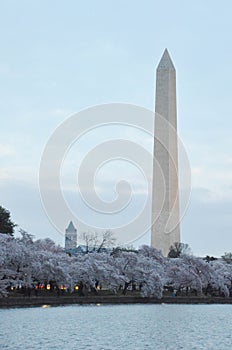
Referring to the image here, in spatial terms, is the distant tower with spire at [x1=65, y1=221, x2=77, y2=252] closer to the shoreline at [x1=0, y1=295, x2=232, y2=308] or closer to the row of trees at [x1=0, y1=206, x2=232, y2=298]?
the row of trees at [x1=0, y1=206, x2=232, y2=298]

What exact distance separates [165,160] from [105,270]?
27.5 m

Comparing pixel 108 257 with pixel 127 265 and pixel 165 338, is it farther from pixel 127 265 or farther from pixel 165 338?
pixel 165 338

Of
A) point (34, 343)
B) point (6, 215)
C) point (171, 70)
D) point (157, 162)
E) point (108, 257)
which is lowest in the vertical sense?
point (34, 343)

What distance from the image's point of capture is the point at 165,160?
282ft

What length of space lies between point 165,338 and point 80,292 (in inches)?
1151

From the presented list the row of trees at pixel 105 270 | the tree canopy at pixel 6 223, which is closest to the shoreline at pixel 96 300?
the row of trees at pixel 105 270

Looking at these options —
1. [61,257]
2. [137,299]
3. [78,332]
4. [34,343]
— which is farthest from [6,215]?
[34,343]

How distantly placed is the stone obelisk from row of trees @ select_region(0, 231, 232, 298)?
908 centimetres

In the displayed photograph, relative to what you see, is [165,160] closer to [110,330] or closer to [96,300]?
[96,300]

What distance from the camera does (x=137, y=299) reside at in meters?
61.5

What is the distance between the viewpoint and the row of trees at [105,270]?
53.3 m

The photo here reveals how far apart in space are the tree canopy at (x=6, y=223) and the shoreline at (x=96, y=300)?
571 inches

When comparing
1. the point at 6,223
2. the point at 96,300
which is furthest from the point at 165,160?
the point at 96,300

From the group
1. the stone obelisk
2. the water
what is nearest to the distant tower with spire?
the stone obelisk
